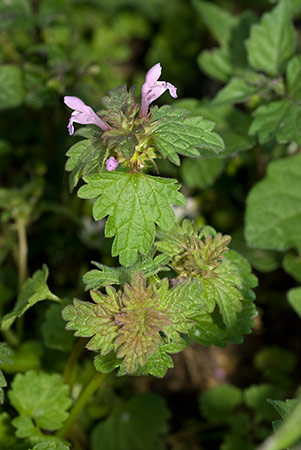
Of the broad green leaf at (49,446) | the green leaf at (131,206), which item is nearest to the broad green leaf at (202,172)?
the green leaf at (131,206)

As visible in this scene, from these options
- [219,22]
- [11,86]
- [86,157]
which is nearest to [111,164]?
[86,157]

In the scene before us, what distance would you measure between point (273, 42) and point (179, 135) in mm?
1419

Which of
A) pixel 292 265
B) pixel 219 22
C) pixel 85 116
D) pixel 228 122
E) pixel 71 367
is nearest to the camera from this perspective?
pixel 85 116

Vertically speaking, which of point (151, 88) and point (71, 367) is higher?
point (151, 88)

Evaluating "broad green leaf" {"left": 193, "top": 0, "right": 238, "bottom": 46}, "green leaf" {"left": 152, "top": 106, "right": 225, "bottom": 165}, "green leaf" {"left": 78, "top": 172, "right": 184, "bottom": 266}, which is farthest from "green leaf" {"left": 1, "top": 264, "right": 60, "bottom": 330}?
"broad green leaf" {"left": 193, "top": 0, "right": 238, "bottom": 46}

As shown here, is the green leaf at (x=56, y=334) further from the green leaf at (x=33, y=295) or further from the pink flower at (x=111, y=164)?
the pink flower at (x=111, y=164)

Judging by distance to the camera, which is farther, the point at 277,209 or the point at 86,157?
the point at 277,209

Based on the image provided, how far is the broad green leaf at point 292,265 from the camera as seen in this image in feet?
8.86

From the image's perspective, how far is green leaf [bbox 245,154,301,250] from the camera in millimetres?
2660

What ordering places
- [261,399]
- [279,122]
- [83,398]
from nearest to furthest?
[83,398] → [279,122] → [261,399]

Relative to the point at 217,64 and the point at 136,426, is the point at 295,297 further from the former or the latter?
the point at 217,64

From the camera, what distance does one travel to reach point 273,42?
2.82 m

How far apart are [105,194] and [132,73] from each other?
362 cm

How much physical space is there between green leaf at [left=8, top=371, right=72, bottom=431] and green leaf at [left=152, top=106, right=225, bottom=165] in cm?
106
